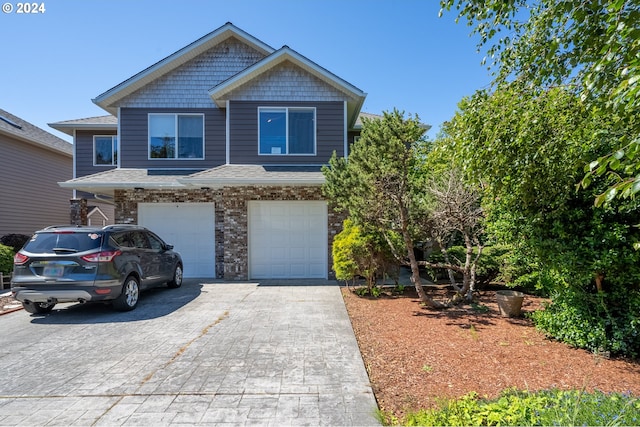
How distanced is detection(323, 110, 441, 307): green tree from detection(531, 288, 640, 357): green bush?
2276mm

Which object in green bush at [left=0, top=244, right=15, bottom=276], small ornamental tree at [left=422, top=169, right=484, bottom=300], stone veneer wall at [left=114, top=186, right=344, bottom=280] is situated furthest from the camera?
stone veneer wall at [left=114, top=186, right=344, bottom=280]

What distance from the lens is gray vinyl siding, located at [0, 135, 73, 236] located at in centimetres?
1362

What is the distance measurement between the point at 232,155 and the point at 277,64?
10.9ft

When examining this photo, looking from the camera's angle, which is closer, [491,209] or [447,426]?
[447,426]

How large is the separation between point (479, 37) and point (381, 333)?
481 cm

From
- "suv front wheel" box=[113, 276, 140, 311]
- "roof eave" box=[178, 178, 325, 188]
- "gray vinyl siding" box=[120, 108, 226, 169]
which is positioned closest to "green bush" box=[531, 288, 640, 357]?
"roof eave" box=[178, 178, 325, 188]

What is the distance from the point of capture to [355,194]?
6914 mm

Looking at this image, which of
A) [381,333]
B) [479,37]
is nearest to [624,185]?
[479,37]

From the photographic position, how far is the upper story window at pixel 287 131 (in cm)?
1053

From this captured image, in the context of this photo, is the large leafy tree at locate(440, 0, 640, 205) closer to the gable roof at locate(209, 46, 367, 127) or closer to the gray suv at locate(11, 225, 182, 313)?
the gable roof at locate(209, 46, 367, 127)

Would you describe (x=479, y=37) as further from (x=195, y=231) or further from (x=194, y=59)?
(x=194, y=59)

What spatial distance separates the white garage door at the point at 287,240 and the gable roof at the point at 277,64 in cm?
372

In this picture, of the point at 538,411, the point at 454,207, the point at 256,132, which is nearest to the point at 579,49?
the point at 454,207

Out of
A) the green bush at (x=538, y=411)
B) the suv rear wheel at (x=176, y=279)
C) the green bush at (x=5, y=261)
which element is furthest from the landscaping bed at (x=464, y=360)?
the green bush at (x=5, y=261)
